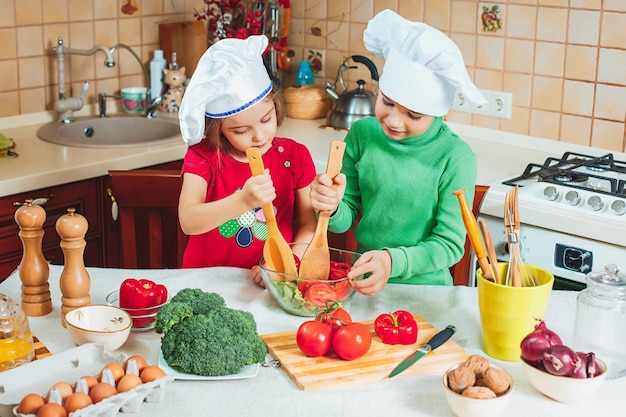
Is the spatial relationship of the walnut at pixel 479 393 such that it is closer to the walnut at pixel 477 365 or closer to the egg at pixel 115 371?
the walnut at pixel 477 365

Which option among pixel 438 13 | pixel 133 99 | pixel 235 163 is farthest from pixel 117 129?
pixel 235 163

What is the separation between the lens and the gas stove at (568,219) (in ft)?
6.82

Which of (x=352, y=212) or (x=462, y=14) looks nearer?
(x=352, y=212)

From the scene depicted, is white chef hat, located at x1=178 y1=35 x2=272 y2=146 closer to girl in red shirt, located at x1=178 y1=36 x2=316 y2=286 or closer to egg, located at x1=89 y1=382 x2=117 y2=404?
girl in red shirt, located at x1=178 y1=36 x2=316 y2=286

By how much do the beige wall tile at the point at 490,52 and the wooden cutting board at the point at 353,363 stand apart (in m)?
1.57

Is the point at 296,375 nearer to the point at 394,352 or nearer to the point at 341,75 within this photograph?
the point at 394,352

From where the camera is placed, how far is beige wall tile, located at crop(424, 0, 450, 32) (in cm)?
288

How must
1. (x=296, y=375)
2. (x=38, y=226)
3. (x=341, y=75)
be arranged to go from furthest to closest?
(x=341, y=75) < (x=38, y=226) < (x=296, y=375)

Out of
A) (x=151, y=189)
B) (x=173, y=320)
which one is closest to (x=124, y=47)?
(x=151, y=189)

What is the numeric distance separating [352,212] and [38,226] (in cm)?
66

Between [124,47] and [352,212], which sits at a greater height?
[124,47]

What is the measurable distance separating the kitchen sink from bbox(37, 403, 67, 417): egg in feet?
6.26

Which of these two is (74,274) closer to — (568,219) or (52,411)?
(52,411)

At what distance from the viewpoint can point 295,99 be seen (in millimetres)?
3131
